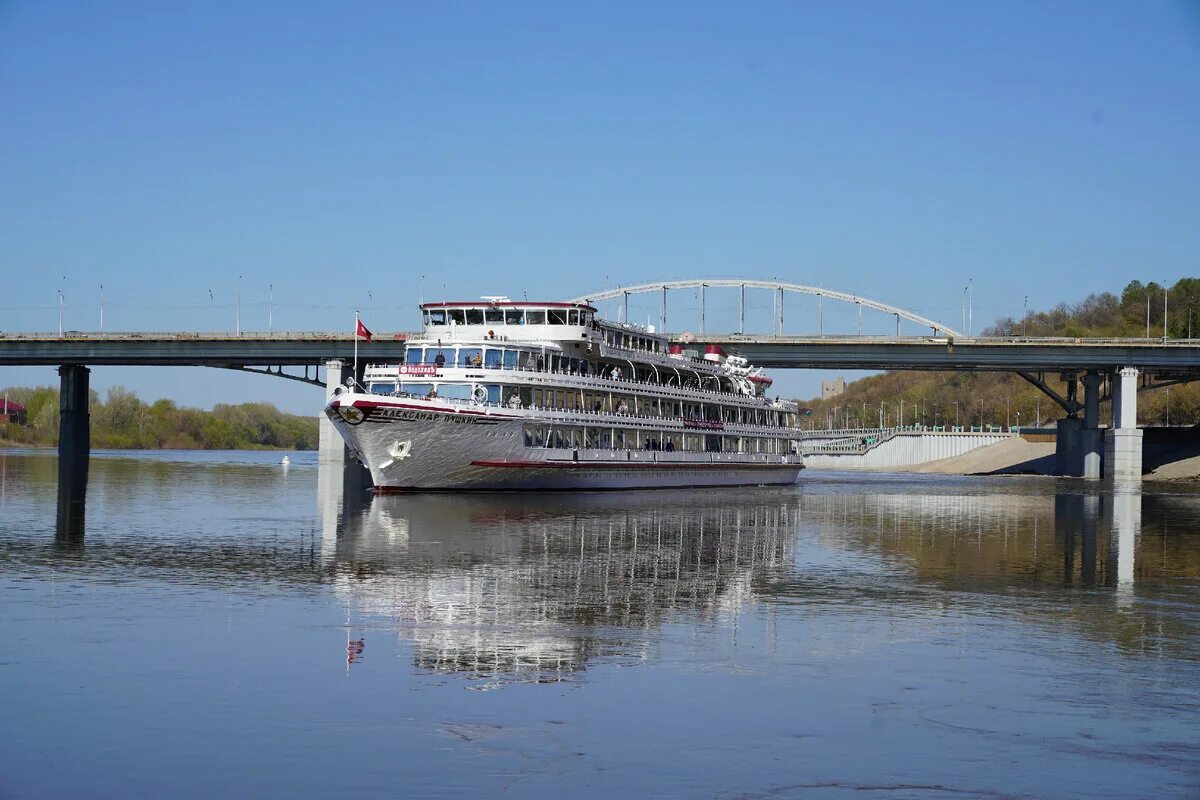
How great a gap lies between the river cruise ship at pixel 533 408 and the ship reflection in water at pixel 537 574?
5580 millimetres

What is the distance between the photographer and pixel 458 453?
64250mm

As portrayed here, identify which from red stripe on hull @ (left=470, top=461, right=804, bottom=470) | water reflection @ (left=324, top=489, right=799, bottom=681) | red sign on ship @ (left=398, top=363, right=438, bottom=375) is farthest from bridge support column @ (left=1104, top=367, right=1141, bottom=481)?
red sign on ship @ (left=398, top=363, right=438, bottom=375)

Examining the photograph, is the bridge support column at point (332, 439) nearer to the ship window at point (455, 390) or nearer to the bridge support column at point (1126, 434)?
the ship window at point (455, 390)

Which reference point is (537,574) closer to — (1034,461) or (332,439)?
(332,439)

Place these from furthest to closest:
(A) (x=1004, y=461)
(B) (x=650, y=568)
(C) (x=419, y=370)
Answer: (A) (x=1004, y=461), (C) (x=419, y=370), (B) (x=650, y=568)

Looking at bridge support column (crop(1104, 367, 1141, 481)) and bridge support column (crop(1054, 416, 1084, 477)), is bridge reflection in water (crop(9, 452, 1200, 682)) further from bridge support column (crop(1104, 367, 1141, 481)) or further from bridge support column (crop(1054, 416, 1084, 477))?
bridge support column (crop(1054, 416, 1084, 477))

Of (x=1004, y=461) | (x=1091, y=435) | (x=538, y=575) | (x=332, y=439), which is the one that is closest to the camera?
(x=538, y=575)

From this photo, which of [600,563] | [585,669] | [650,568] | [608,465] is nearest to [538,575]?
[600,563]

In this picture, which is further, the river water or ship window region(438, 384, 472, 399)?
ship window region(438, 384, 472, 399)

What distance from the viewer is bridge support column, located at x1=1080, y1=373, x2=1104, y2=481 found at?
455 feet

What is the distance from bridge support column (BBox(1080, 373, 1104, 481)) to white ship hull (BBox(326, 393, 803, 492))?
80.0 meters

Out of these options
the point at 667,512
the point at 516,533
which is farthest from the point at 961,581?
the point at 667,512

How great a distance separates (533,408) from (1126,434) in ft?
264

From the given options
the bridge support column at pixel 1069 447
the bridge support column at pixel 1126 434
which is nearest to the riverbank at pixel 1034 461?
the bridge support column at pixel 1069 447
